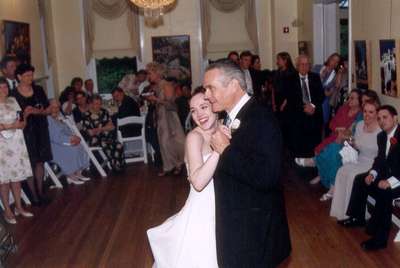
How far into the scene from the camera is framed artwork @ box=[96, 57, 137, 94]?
433 inches

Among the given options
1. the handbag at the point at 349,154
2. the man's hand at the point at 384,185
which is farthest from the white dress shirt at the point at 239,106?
the handbag at the point at 349,154

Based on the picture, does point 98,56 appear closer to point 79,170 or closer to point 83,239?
point 79,170

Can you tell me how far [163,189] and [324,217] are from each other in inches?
90.1

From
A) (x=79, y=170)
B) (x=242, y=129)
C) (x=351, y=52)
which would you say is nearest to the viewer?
(x=242, y=129)

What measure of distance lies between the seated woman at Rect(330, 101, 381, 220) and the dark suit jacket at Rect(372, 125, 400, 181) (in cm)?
31

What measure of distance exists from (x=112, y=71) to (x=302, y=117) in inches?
196

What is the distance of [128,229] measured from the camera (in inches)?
216

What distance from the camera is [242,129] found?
2.17 m

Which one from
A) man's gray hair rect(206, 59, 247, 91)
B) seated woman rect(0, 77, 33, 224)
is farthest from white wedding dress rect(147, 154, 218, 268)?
seated woman rect(0, 77, 33, 224)

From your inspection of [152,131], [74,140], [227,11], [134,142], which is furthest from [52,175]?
[227,11]

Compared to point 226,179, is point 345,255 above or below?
below

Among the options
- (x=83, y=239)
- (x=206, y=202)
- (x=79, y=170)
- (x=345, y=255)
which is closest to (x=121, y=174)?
(x=79, y=170)

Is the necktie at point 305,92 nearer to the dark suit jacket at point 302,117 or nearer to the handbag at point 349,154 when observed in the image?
the dark suit jacket at point 302,117

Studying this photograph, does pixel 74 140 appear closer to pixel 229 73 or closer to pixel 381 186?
pixel 381 186
